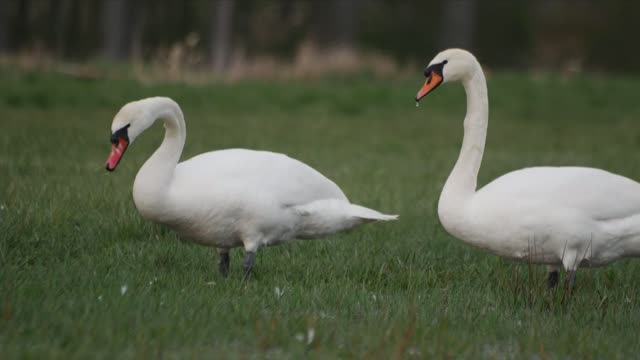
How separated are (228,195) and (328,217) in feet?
2.38

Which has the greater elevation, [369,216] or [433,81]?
[433,81]

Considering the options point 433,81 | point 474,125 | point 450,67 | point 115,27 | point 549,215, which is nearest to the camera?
point 549,215

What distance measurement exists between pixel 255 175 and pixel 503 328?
1712mm

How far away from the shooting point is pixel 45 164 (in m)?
9.11

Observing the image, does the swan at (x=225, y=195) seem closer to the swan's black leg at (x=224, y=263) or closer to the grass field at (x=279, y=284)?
the swan's black leg at (x=224, y=263)

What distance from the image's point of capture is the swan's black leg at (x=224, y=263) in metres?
5.77

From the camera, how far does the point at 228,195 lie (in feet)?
17.7

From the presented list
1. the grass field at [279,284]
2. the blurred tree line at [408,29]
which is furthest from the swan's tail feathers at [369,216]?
the blurred tree line at [408,29]

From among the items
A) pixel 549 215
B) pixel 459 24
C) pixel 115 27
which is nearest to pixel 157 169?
pixel 549 215

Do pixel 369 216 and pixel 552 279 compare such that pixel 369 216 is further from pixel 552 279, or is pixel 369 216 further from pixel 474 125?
pixel 552 279

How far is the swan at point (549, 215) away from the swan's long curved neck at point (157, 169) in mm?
1381

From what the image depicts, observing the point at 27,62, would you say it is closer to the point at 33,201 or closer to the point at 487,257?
the point at 33,201

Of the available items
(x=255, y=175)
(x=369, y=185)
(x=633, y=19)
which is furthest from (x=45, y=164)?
(x=633, y=19)

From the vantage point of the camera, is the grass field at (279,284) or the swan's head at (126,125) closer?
the grass field at (279,284)
